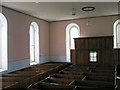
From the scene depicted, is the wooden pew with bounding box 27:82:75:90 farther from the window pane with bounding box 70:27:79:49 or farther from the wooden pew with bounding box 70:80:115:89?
the window pane with bounding box 70:27:79:49

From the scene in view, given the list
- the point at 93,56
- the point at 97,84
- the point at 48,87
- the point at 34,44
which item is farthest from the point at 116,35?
the point at 48,87

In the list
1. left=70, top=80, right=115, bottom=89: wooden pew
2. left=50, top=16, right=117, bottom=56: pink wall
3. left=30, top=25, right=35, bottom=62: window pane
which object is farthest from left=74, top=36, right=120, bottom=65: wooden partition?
left=70, top=80, right=115, bottom=89: wooden pew

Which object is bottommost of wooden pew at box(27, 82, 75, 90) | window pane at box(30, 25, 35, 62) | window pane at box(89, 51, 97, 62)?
wooden pew at box(27, 82, 75, 90)

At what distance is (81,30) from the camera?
335 inches

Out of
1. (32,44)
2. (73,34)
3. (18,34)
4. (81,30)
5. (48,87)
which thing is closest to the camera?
(48,87)

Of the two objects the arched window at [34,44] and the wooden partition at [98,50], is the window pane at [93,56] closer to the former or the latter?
the wooden partition at [98,50]

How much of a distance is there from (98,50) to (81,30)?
54.9 inches

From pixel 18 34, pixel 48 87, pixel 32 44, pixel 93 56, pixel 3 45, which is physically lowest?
pixel 48 87

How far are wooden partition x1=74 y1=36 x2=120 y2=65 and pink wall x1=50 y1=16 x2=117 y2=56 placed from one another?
0.50m

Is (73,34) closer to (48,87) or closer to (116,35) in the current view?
(116,35)

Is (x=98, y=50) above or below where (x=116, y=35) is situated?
below

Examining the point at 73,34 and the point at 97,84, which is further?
the point at 73,34

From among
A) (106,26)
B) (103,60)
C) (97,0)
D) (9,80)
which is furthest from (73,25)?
(9,80)

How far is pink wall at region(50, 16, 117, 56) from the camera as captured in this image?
7980 mm
